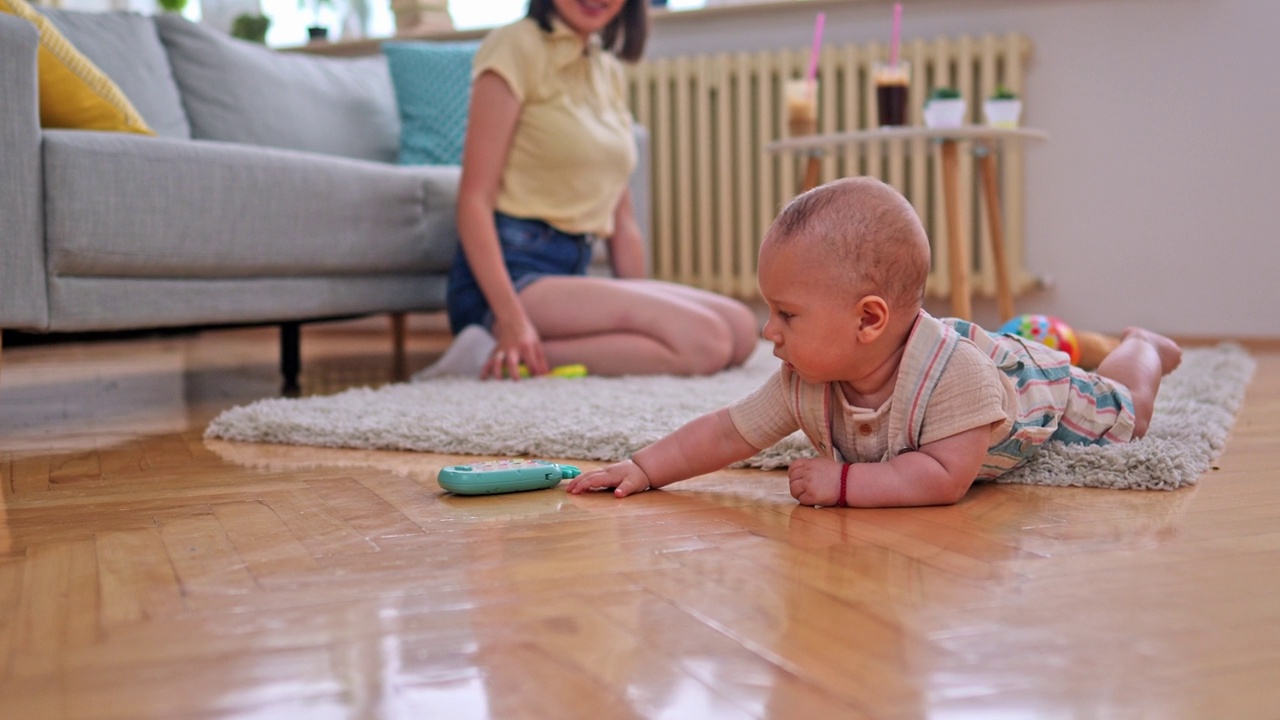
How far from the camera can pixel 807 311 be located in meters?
0.96

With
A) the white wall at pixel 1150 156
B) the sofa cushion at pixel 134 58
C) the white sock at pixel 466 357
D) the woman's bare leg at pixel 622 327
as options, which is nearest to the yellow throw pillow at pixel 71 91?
the sofa cushion at pixel 134 58

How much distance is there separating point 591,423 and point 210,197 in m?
0.74

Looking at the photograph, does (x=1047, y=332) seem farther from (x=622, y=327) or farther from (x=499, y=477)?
(x=499, y=477)

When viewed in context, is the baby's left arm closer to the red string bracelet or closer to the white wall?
the red string bracelet

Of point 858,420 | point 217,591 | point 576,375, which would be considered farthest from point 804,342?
point 576,375

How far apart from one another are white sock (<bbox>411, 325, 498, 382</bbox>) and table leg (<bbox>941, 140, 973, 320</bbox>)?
83 centimetres

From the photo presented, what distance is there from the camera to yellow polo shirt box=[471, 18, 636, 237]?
2.02 m

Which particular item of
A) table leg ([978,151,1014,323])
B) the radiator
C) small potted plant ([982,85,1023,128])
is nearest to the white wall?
the radiator

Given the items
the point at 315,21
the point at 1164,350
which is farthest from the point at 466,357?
the point at 315,21

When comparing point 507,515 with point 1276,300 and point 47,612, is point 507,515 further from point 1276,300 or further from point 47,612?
point 1276,300

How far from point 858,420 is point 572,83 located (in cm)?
127

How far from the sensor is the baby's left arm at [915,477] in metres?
0.98

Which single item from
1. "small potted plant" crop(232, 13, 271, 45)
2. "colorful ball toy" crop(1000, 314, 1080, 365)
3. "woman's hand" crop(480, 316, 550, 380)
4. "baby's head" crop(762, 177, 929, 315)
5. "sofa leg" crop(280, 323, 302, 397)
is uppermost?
"small potted plant" crop(232, 13, 271, 45)

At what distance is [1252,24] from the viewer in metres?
2.71
